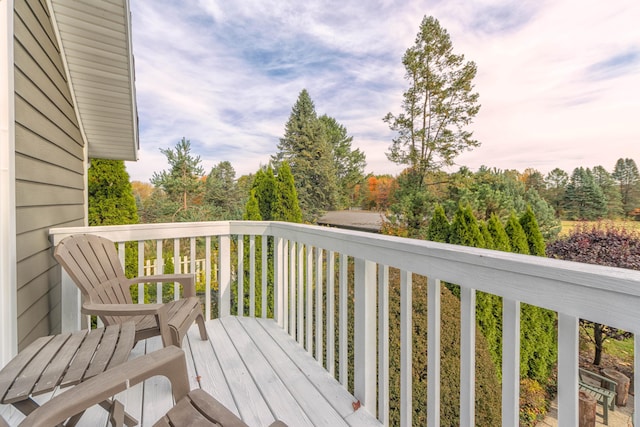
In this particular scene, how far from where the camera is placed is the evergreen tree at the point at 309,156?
20.5 metres

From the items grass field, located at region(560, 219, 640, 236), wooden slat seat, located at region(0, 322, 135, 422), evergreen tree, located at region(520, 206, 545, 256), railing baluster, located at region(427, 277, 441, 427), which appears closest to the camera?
wooden slat seat, located at region(0, 322, 135, 422)

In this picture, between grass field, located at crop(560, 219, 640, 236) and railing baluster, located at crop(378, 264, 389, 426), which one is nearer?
railing baluster, located at crop(378, 264, 389, 426)

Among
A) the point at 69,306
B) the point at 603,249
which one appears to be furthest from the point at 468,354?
the point at 603,249

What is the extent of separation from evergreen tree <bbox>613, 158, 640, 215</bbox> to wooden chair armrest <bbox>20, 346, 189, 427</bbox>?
47.2 feet

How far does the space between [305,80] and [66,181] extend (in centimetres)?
1856

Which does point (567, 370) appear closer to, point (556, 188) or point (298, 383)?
point (298, 383)

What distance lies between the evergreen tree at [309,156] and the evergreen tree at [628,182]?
1357 centimetres

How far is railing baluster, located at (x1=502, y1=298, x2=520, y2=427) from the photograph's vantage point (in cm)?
102

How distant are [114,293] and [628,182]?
50.2ft

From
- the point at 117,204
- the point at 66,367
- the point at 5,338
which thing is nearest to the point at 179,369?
the point at 66,367

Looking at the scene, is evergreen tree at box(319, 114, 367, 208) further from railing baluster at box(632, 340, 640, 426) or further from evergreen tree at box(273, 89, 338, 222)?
railing baluster at box(632, 340, 640, 426)

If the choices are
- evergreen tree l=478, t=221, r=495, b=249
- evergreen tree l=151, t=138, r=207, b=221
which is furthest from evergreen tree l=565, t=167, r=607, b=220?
evergreen tree l=151, t=138, r=207, b=221

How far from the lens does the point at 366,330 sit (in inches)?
68.7

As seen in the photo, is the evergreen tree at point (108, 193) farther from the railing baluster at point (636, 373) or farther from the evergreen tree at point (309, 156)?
the evergreen tree at point (309, 156)
